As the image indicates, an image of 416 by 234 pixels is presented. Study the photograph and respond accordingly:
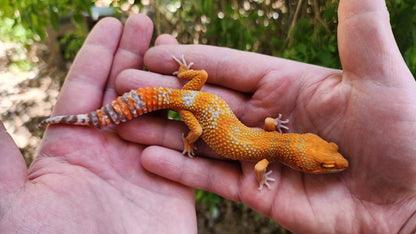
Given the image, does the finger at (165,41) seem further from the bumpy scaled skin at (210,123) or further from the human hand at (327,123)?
the bumpy scaled skin at (210,123)

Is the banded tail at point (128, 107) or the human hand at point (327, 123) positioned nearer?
the human hand at point (327, 123)

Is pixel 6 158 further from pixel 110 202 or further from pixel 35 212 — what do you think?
pixel 110 202

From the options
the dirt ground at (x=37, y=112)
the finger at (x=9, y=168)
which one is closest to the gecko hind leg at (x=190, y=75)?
the finger at (x=9, y=168)

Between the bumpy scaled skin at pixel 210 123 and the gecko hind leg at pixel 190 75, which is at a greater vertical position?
the gecko hind leg at pixel 190 75

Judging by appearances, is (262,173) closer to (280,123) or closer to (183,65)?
(280,123)

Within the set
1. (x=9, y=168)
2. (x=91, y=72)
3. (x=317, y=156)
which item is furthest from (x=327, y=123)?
(x=9, y=168)

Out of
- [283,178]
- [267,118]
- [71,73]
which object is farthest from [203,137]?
[71,73]

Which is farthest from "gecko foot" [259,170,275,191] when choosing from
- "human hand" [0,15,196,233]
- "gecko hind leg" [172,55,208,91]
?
"gecko hind leg" [172,55,208,91]
